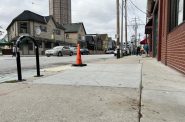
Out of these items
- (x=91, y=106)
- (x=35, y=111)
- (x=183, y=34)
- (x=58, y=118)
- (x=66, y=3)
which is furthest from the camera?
(x=66, y=3)

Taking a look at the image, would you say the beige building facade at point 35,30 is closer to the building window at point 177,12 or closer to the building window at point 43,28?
the building window at point 43,28

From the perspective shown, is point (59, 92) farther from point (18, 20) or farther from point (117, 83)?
point (18, 20)

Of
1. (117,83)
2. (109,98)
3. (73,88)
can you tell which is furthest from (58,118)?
(117,83)

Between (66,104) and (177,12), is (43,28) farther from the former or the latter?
(66,104)

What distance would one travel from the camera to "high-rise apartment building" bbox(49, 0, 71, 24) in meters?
64.0

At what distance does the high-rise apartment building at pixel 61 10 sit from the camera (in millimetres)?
64012

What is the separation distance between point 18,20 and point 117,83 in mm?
46439

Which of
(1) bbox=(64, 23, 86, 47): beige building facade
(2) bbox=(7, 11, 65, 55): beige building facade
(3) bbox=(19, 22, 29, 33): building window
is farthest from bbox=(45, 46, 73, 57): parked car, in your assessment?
(1) bbox=(64, 23, 86, 47): beige building facade

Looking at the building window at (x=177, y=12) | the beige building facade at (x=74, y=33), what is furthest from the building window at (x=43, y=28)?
the building window at (x=177, y=12)

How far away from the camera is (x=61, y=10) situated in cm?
7156

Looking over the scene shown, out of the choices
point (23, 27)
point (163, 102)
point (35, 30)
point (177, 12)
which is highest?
point (23, 27)

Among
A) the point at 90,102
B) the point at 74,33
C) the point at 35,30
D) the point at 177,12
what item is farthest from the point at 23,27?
the point at 90,102

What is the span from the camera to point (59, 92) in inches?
243

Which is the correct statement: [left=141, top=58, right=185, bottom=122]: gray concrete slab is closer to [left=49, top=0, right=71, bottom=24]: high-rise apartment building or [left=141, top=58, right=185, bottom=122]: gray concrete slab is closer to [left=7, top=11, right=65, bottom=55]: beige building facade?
[left=7, top=11, right=65, bottom=55]: beige building facade
